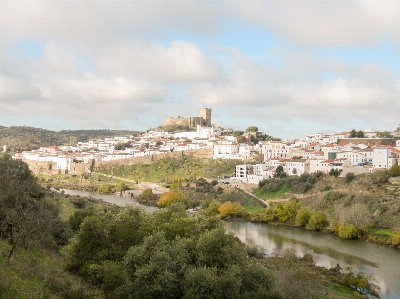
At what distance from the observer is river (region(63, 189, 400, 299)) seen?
16.7m

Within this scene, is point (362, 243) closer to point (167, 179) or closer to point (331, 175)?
point (331, 175)

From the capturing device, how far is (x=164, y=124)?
8325cm

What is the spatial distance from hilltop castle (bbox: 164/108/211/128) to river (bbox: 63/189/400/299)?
5100 centimetres

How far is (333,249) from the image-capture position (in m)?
21.0

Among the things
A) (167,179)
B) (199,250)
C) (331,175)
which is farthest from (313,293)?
(167,179)

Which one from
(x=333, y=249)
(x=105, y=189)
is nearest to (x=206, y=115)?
(x=105, y=189)

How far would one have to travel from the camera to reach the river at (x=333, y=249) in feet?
54.9

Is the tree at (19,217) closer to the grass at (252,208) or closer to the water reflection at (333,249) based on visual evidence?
the water reflection at (333,249)

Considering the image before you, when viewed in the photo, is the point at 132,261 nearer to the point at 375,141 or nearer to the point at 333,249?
the point at 333,249

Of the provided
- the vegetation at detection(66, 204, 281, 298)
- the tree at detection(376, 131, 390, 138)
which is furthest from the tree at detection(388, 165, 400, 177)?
the vegetation at detection(66, 204, 281, 298)

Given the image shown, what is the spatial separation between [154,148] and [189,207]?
25545 millimetres

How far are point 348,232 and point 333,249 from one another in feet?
8.68

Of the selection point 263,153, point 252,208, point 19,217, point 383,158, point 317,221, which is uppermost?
point 263,153

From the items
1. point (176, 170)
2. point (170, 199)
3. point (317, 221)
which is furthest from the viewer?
point (176, 170)
